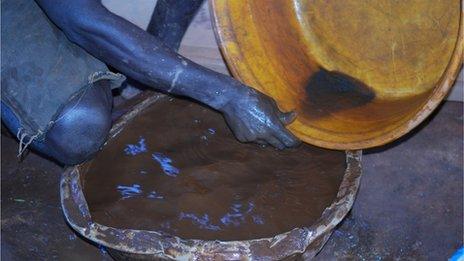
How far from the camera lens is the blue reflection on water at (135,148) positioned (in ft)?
7.82

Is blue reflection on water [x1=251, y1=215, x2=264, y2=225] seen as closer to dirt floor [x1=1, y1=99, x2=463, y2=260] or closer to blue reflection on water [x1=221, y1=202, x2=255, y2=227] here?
blue reflection on water [x1=221, y1=202, x2=255, y2=227]

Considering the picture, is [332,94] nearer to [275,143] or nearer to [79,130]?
[275,143]

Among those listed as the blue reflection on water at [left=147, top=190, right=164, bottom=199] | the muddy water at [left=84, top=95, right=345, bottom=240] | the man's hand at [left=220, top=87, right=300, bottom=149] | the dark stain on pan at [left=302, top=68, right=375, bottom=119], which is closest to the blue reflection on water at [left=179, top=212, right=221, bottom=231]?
the muddy water at [left=84, top=95, right=345, bottom=240]

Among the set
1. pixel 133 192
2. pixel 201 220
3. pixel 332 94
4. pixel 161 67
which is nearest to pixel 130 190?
pixel 133 192

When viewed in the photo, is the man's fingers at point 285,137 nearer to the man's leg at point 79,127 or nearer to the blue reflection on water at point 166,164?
the blue reflection on water at point 166,164

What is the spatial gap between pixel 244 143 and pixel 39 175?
0.99 m

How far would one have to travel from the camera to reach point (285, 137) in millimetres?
2195

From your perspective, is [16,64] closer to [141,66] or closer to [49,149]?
[49,149]

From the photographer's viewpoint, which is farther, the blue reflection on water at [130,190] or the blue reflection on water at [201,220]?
the blue reflection on water at [130,190]

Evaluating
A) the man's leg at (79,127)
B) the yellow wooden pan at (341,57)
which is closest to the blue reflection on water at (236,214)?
the yellow wooden pan at (341,57)

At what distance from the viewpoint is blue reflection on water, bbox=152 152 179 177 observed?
2.28 metres

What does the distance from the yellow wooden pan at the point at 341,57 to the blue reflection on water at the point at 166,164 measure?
1.37ft

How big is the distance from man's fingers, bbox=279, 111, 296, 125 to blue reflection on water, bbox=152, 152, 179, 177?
0.41 metres

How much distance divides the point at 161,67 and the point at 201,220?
508 millimetres
